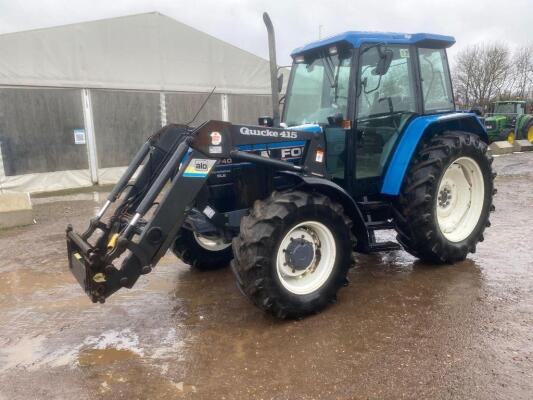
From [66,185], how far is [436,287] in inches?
390

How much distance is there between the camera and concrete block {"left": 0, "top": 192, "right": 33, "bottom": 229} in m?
7.45

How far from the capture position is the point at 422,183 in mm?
4340

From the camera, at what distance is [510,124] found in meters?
19.0

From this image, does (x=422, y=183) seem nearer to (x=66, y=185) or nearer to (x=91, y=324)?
(x=91, y=324)

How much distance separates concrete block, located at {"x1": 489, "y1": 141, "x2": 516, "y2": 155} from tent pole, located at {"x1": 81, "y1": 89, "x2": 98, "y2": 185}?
45.1 ft

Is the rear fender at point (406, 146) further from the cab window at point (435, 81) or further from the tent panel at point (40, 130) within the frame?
A: the tent panel at point (40, 130)

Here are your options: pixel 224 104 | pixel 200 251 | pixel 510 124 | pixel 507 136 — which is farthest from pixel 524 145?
pixel 200 251

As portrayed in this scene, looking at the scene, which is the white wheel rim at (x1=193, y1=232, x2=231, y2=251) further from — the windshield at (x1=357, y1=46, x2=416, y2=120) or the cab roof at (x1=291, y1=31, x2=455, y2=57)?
the cab roof at (x1=291, y1=31, x2=455, y2=57)

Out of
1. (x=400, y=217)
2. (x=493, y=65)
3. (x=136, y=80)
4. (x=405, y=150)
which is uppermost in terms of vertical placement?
(x=493, y=65)

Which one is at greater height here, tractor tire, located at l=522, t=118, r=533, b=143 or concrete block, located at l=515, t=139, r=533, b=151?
tractor tire, located at l=522, t=118, r=533, b=143

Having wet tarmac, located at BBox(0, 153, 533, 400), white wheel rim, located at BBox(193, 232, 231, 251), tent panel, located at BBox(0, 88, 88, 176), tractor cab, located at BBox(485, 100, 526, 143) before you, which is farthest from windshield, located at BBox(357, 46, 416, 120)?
tractor cab, located at BBox(485, 100, 526, 143)

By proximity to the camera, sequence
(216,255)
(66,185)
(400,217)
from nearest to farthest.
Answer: (400,217)
(216,255)
(66,185)

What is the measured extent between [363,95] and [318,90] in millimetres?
541

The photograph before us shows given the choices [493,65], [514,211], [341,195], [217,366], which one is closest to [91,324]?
[217,366]
